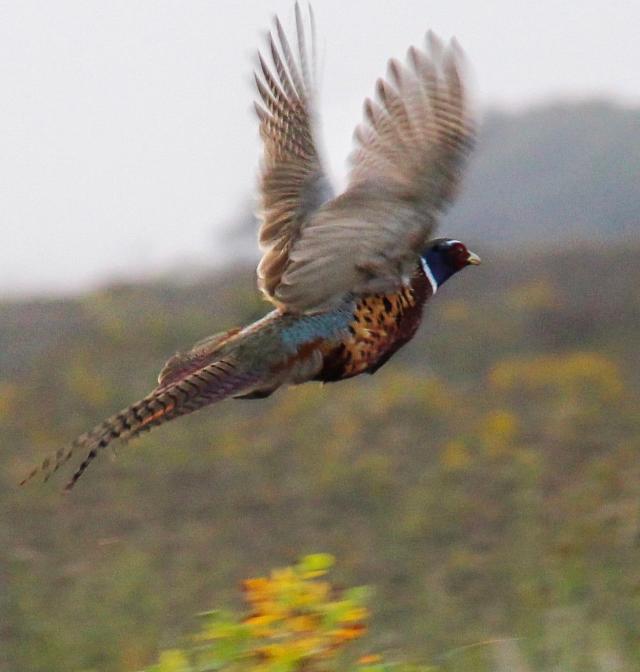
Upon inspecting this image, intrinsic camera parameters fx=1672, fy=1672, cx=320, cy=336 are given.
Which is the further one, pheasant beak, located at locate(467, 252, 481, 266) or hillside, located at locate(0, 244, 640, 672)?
hillside, located at locate(0, 244, 640, 672)

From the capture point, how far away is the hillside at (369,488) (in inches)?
225

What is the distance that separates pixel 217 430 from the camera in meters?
8.38

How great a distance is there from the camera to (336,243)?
449cm

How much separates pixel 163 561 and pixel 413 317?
2.43 m

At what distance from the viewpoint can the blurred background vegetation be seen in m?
5.68

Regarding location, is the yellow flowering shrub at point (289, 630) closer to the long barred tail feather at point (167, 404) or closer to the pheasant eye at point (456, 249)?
the long barred tail feather at point (167, 404)

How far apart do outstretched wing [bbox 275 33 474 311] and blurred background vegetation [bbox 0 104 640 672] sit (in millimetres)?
521

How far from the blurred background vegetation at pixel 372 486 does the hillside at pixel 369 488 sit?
0.05 ft

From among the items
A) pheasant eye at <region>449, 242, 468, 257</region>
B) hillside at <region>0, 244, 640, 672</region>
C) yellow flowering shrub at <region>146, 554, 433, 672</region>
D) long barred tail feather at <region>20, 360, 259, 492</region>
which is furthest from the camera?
hillside at <region>0, 244, 640, 672</region>

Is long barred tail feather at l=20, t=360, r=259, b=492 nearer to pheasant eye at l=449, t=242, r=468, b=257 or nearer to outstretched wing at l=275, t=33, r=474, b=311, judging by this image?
outstretched wing at l=275, t=33, r=474, b=311

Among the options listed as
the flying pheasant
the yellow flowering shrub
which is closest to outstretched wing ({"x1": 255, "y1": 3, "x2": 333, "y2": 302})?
the flying pheasant

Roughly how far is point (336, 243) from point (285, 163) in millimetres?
571

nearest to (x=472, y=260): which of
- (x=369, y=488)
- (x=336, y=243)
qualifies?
(x=336, y=243)

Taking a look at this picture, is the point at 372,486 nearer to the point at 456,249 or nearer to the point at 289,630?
the point at 456,249
